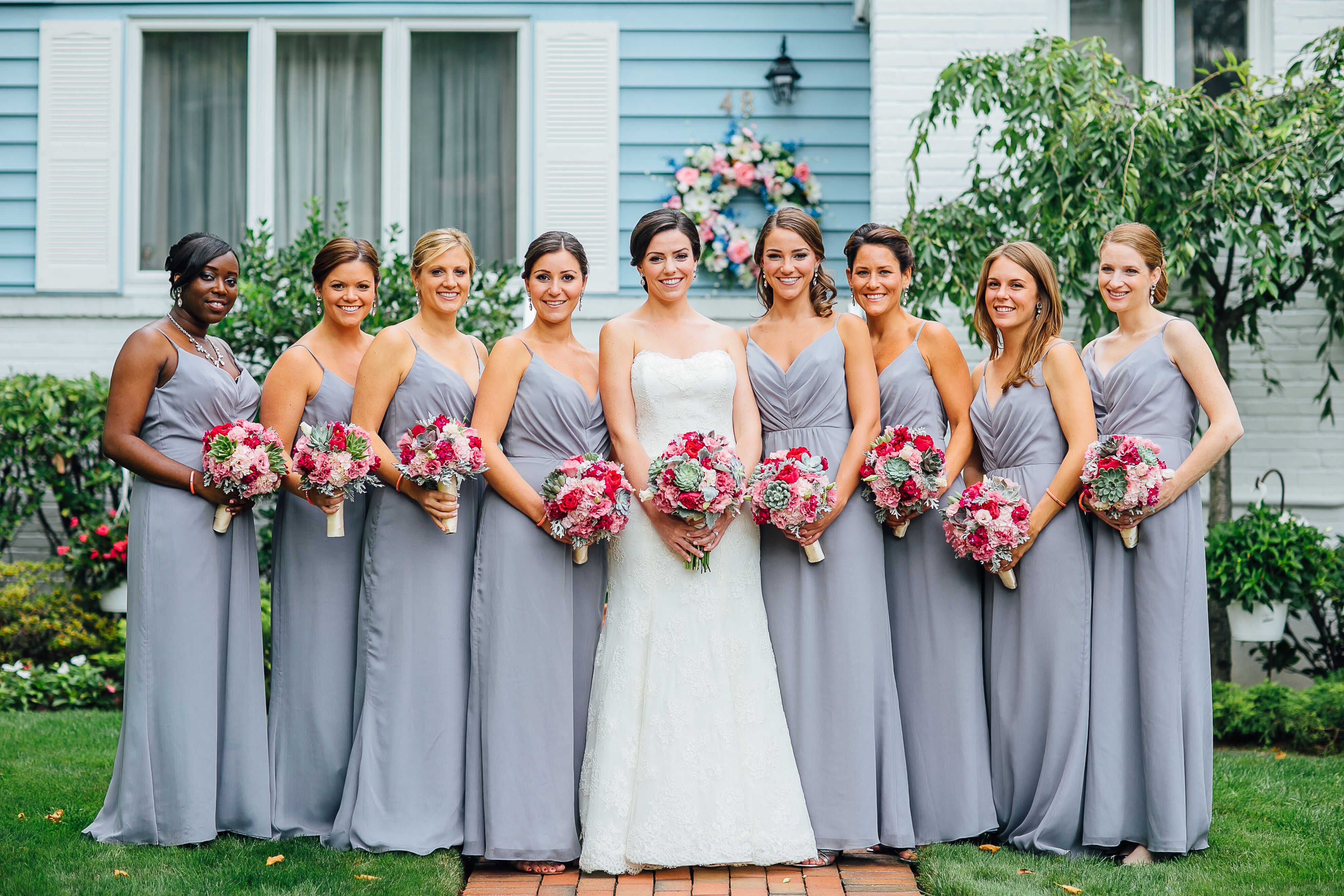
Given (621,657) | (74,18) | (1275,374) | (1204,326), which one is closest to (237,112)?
(74,18)

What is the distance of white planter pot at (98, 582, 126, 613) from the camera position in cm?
805

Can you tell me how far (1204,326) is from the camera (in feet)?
25.2

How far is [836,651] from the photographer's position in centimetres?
486

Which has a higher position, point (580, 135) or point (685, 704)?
point (580, 135)

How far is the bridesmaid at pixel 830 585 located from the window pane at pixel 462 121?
15.5ft

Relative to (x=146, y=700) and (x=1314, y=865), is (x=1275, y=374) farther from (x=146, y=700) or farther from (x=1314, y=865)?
(x=146, y=700)

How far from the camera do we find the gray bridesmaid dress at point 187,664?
467cm

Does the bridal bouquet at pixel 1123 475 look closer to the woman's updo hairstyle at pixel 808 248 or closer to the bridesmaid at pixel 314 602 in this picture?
the woman's updo hairstyle at pixel 808 248

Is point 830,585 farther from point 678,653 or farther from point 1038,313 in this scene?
point 1038,313

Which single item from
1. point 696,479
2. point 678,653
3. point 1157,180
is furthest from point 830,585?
point 1157,180

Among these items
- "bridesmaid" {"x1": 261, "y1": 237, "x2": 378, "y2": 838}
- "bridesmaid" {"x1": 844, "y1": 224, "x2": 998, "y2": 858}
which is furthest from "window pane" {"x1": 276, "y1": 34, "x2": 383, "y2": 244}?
"bridesmaid" {"x1": 844, "y1": 224, "x2": 998, "y2": 858}

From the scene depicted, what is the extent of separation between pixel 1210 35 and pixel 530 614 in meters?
7.04

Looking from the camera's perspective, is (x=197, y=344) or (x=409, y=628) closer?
(x=409, y=628)

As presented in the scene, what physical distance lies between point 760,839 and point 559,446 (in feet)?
5.67
